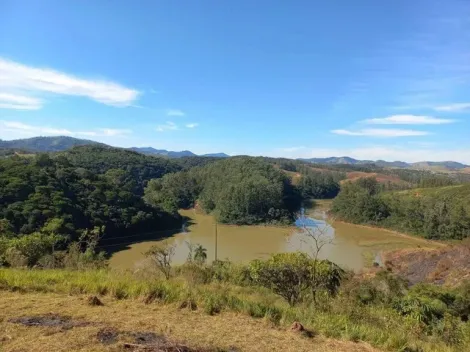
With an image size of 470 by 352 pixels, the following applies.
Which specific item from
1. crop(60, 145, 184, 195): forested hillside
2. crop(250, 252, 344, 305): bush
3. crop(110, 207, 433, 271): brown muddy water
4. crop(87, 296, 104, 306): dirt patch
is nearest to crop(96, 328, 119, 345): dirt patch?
crop(87, 296, 104, 306): dirt patch

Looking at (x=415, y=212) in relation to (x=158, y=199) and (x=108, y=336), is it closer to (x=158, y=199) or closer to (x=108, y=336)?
(x=158, y=199)

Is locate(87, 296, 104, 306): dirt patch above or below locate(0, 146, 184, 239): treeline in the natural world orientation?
above

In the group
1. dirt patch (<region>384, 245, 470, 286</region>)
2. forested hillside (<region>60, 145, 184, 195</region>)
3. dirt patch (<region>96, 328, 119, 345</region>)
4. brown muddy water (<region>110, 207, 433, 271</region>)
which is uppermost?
forested hillside (<region>60, 145, 184, 195</region>)

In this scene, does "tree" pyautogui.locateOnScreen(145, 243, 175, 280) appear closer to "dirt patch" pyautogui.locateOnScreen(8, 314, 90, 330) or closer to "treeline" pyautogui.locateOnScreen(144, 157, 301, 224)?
"dirt patch" pyautogui.locateOnScreen(8, 314, 90, 330)

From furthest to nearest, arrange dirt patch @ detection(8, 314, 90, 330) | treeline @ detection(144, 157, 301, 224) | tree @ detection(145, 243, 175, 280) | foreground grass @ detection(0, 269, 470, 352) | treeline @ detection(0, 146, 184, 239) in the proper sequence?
treeline @ detection(144, 157, 301, 224) < treeline @ detection(0, 146, 184, 239) < tree @ detection(145, 243, 175, 280) < foreground grass @ detection(0, 269, 470, 352) < dirt patch @ detection(8, 314, 90, 330)

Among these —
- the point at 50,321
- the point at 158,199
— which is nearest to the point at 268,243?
the point at 158,199

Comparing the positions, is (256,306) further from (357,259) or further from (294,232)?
(294,232)

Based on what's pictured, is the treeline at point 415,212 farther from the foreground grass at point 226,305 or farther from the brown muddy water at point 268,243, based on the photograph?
the foreground grass at point 226,305
